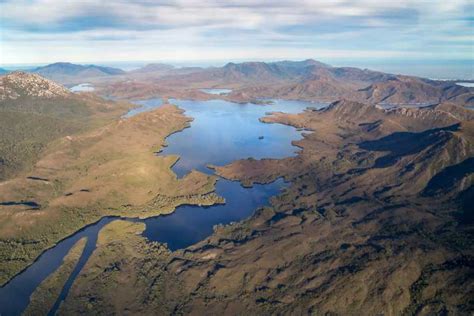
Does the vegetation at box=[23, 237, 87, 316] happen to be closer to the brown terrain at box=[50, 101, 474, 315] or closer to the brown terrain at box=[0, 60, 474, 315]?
the brown terrain at box=[0, 60, 474, 315]

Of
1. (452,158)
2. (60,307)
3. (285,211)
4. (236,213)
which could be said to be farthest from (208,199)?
(452,158)

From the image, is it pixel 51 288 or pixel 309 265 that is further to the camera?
pixel 309 265

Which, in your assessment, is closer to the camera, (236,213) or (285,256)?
(285,256)

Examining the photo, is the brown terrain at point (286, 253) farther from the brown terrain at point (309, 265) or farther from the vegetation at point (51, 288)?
the vegetation at point (51, 288)

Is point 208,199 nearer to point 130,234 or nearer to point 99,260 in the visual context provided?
point 130,234

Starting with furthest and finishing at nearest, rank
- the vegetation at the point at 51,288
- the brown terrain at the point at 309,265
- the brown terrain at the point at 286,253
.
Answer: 1. the vegetation at the point at 51,288
2. the brown terrain at the point at 286,253
3. the brown terrain at the point at 309,265

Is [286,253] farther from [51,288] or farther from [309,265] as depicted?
[51,288]

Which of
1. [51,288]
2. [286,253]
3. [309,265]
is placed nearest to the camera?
[51,288]

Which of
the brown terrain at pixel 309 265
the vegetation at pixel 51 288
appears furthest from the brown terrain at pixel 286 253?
the vegetation at pixel 51 288

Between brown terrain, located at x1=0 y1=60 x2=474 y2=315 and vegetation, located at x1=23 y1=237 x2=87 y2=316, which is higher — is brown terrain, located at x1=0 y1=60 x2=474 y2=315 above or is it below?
above

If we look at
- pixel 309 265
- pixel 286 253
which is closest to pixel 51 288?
pixel 286 253

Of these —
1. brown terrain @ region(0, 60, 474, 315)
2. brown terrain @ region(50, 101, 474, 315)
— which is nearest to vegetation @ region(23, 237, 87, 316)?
brown terrain @ region(0, 60, 474, 315)
